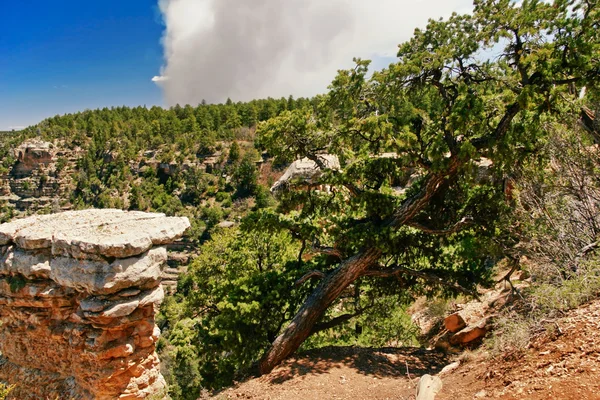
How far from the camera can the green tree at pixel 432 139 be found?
641cm

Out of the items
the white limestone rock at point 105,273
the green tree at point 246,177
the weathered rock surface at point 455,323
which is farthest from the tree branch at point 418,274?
the green tree at point 246,177

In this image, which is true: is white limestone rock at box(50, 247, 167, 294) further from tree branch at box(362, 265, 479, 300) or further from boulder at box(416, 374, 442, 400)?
boulder at box(416, 374, 442, 400)

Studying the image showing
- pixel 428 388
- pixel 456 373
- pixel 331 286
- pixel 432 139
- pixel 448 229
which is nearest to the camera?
pixel 428 388

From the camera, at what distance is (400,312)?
12.3m

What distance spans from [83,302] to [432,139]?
8116 mm

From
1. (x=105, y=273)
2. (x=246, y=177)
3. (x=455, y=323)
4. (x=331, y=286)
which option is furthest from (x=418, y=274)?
(x=246, y=177)

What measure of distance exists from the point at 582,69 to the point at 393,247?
4762mm

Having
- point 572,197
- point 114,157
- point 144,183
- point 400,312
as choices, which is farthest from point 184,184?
point 572,197

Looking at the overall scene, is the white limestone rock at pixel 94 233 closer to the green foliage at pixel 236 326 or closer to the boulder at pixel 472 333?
the green foliage at pixel 236 326

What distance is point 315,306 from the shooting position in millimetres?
8133

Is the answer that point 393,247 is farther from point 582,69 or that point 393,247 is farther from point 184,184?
point 184,184

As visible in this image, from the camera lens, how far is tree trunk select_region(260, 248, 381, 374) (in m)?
7.77

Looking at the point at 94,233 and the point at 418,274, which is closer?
the point at 94,233

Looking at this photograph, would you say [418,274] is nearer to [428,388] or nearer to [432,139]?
[432,139]
